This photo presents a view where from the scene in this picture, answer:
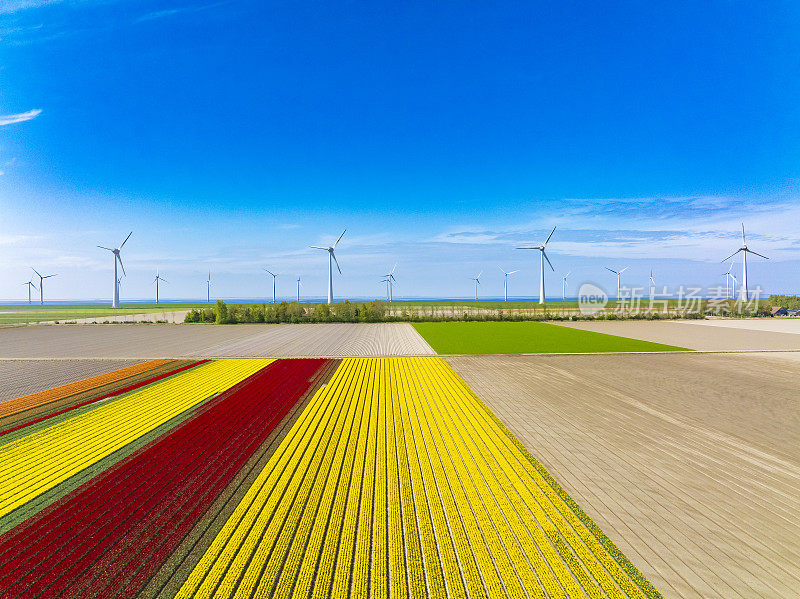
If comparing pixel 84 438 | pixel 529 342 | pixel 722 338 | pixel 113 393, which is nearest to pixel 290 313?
pixel 529 342

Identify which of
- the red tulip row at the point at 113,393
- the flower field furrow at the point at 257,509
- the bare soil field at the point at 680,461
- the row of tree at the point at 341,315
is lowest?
the bare soil field at the point at 680,461

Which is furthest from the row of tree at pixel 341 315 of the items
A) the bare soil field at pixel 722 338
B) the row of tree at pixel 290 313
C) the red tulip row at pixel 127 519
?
the red tulip row at pixel 127 519

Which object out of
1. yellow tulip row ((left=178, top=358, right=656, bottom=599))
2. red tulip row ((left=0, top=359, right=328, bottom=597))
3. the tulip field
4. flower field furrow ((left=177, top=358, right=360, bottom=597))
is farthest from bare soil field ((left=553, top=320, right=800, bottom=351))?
red tulip row ((left=0, top=359, right=328, bottom=597))

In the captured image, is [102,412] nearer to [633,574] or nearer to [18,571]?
[18,571]

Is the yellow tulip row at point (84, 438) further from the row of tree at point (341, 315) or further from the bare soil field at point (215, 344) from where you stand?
the row of tree at point (341, 315)

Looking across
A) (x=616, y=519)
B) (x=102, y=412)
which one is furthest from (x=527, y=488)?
(x=102, y=412)

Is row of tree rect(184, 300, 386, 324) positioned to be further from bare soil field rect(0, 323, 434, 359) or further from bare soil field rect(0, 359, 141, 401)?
bare soil field rect(0, 359, 141, 401)
